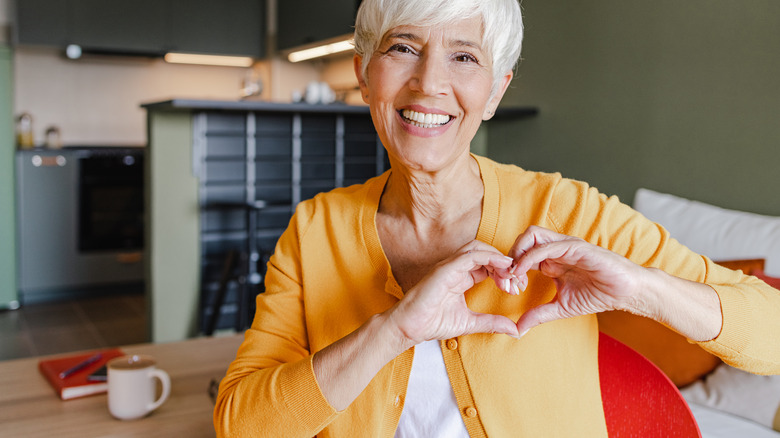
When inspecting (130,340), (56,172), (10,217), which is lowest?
(130,340)

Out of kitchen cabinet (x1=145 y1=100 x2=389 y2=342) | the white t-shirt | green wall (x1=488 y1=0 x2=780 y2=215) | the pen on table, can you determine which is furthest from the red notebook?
→ green wall (x1=488 y1=0 x2=780 y2=215)

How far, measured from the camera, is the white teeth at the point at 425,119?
1039mm

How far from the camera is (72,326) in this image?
424 centimetres

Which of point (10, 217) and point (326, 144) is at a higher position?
point (326, 144)

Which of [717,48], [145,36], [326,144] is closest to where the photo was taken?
[717,48]

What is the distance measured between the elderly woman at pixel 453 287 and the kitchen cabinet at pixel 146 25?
4.62 m

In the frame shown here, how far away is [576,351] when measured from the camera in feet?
3.49

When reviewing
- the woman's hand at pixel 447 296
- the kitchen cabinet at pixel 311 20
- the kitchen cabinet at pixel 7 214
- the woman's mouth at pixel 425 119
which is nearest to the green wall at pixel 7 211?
the kitchen cabinet at pixel 7 214

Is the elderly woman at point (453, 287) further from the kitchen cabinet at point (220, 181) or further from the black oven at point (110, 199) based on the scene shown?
the black oven at point (110, 199)

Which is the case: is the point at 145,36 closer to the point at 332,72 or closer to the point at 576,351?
the point at 332,72

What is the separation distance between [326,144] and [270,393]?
115 inches

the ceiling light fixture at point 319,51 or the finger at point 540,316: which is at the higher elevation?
the ceiling light fixture at point 319,51

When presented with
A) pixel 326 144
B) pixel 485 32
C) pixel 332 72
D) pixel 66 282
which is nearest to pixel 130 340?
pixel 66 282

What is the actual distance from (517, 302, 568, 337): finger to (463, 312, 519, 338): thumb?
1cm
